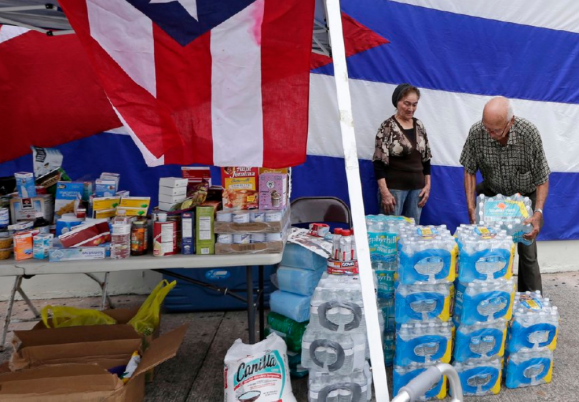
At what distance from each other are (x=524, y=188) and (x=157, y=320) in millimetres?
2732

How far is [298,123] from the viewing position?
6.63ft

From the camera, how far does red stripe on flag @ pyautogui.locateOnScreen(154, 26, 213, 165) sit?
199 centimetres

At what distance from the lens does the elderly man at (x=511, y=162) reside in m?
3.10

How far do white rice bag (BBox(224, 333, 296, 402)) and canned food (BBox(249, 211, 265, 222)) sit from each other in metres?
0.67

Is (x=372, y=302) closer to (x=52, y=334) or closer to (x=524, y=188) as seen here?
(x=52, y=334)

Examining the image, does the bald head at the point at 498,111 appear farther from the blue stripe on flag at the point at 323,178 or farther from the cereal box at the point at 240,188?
the cereal box at the point at 240,188

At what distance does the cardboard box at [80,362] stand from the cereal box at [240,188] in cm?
82

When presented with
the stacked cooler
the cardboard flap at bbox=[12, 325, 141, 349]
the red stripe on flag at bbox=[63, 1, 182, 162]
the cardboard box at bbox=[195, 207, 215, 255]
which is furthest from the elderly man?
the cardboard flap at bbox=[12, 325, 141, 349]

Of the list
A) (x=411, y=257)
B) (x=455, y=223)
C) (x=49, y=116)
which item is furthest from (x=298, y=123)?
(x=455, y=223)

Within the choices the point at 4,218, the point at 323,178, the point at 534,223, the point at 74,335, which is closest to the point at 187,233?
the point at 74,335

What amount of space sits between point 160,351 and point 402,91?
273 centimetres

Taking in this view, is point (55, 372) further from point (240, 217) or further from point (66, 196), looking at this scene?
point (240, 217)

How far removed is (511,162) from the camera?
3311 mm

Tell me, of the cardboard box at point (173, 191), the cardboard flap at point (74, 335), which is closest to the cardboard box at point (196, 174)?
the cardboard box at point (173, 191)
